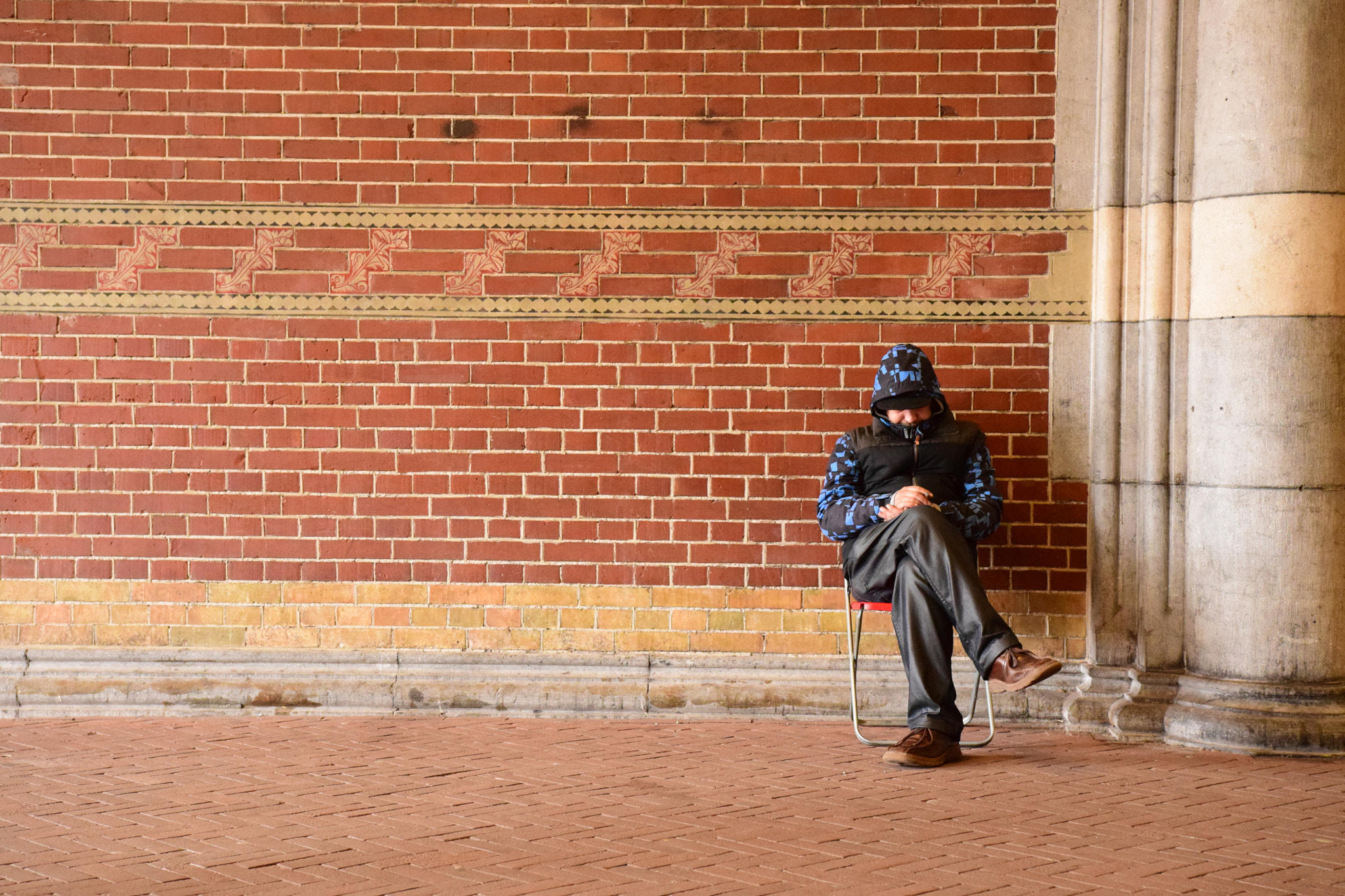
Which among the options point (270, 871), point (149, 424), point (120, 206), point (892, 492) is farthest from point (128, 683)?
point (892, 492)

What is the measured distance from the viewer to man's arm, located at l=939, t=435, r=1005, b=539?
511 cm

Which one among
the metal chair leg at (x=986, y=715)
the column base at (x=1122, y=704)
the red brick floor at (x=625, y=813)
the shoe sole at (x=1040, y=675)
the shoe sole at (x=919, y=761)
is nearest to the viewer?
the red brick floor at (x=625, y=813)

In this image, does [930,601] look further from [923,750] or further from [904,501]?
[923,750]

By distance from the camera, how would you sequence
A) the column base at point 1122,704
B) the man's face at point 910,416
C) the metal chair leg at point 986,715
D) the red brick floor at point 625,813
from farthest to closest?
the column base at point 1122,704, the man's face at point 910,416, the metal chair leg at point 986,715, the red brick floor at point 625,813

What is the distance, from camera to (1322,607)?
16.9 feet

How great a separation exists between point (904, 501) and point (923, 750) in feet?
3.22

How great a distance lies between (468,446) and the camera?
5727 millimetres

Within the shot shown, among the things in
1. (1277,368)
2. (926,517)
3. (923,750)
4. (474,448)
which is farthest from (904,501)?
(474,448)

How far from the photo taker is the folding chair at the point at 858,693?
5.16 metres

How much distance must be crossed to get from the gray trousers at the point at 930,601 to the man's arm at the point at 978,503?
0.13m

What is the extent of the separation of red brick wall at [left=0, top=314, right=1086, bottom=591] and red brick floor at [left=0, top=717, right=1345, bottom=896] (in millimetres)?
759

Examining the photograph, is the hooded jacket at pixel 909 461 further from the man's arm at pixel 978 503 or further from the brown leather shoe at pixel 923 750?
the brown leather shoe at pixel 923 750

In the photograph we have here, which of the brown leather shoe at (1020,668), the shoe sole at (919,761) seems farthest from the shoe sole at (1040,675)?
the shoe sole at (919,761)

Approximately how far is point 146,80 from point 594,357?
242 cm
